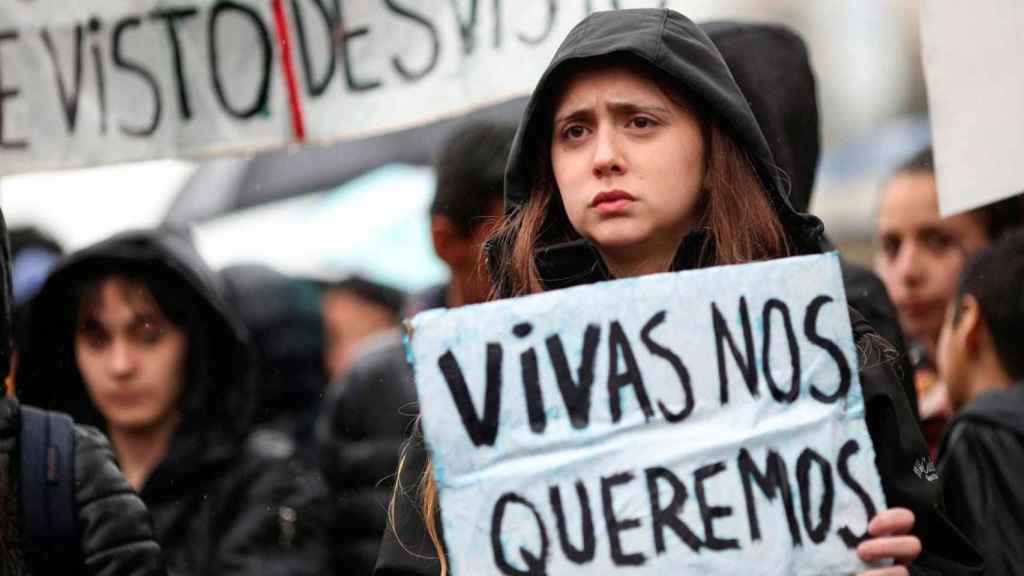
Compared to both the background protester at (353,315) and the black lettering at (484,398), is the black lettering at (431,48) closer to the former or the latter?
the black lettering at (484,398)

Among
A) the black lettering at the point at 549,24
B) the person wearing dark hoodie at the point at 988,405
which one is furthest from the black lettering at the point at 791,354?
the black lettering at the point at 549,24

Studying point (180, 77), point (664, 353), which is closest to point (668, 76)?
point (664, 353)

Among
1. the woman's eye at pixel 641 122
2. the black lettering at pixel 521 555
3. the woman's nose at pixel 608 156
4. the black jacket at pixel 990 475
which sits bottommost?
the black jacket at pixel 990 475

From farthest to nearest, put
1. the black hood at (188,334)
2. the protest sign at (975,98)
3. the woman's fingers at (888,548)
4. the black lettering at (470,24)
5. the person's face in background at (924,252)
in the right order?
the person's face in background at (924,252)
the black hood at (188,334)
the black lettering at (470,24)
the protest sign at (975,98)
the woman's fingers at (888,548)

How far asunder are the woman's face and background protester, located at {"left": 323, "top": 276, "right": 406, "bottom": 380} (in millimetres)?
5593

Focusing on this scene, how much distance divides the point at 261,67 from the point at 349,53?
25 cm

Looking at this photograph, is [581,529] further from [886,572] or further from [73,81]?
[73,81]

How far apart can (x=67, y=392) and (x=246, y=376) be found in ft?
1.67

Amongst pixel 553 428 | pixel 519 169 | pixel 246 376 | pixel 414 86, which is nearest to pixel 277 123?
pixel 414 86

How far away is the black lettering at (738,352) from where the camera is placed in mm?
3357

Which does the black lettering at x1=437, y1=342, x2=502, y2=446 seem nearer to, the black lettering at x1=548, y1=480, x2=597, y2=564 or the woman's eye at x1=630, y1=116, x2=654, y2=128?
the black lettering at x1=548, y1=480, x2=597, y2=564

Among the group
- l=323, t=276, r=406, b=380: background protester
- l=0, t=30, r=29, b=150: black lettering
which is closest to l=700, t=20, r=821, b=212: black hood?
l=0, t=30, r=29, b=150: black lettering

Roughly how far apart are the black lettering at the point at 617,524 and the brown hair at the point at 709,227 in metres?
0.36

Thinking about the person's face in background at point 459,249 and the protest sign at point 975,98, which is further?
the person's face in background at point 459,249
